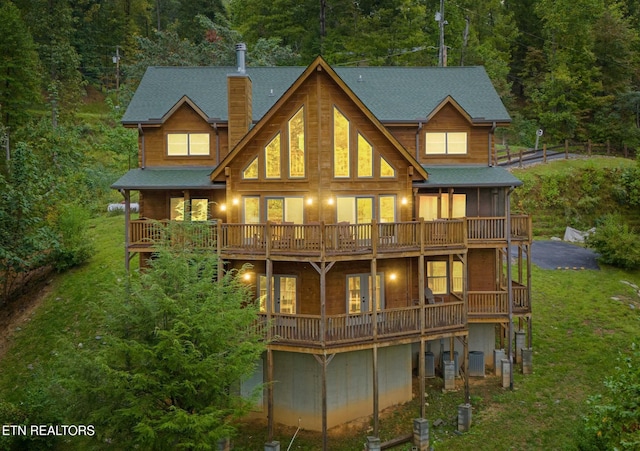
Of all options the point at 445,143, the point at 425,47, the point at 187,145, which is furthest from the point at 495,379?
the point at 425,47

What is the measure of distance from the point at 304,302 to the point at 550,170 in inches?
1210

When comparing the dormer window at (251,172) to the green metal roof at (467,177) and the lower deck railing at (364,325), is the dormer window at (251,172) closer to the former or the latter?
the lower deck railing at (364,325)

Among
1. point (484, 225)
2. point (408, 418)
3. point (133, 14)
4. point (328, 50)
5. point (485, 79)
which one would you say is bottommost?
point (408, 418)

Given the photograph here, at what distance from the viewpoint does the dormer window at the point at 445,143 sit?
24484mm

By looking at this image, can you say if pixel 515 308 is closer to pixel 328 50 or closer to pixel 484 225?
pixel 484 225

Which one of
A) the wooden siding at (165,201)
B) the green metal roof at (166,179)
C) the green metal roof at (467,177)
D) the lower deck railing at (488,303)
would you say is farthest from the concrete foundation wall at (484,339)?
the green metal roof at (166,179)

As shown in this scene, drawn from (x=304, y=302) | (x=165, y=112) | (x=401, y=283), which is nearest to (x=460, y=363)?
(x=401, y=283)

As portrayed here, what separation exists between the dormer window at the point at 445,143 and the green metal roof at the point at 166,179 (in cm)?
1025

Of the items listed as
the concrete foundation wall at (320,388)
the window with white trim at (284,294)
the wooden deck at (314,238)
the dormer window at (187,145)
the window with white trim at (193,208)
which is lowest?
the concrete foundation wall at (320,388)

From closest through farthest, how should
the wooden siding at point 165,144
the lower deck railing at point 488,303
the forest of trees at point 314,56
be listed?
1. the lower deck railing at point 488,303
2. the wooden siding at point 165,144
3. the forest of trees at point 314,56

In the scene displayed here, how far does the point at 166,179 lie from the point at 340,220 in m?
7.84

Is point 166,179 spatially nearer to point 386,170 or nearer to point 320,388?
point 386,170

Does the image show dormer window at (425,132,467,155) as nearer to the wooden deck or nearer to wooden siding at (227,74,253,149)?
the wooden deck

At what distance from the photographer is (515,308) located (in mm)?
23719
